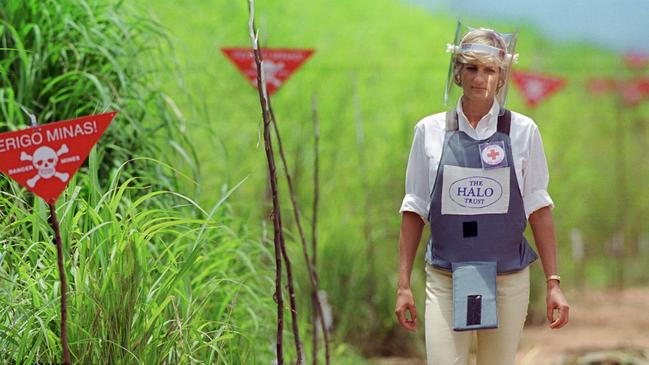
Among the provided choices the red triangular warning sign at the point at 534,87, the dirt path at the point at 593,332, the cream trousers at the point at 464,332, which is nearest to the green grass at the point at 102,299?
the cream trousers at the point at 464,332

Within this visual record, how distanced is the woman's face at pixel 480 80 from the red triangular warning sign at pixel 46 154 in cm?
108

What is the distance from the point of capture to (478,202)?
3.66 m

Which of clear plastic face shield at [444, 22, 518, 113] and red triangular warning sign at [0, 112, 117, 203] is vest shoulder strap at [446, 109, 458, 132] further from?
red triangular warning sign at [0, 112, 117, 203]

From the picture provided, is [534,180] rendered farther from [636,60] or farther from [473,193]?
[636,60]

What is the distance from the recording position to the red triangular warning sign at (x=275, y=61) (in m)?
6.88

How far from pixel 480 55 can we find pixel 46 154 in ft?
4.14

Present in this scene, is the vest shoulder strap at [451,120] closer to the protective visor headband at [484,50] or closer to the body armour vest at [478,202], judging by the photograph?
the body armour vest at [478,202]

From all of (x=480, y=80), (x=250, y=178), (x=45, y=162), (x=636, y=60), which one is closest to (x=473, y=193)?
(x=480, y=80)

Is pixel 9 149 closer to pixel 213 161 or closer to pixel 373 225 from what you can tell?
pixel 213 161

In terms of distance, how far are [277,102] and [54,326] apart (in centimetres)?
626

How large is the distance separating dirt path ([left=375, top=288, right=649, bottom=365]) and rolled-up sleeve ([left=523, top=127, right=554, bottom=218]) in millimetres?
2940

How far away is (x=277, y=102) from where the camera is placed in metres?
9.80

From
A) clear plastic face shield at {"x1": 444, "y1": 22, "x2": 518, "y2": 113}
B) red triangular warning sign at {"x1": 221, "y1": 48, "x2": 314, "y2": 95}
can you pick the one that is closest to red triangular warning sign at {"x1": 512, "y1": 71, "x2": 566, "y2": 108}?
red triangular warning sign at {"x1": 221, "y1": 48, "x2": 314, "y2": 95}

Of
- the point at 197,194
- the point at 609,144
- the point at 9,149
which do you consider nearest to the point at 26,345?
the point at 9,149
